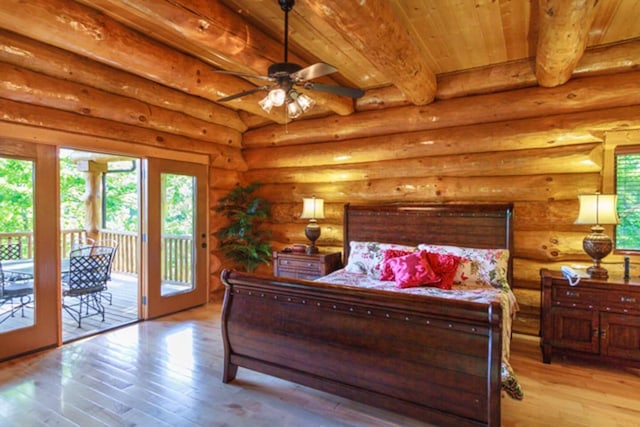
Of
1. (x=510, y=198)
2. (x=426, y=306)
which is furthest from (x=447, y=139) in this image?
(x=426, y=306)

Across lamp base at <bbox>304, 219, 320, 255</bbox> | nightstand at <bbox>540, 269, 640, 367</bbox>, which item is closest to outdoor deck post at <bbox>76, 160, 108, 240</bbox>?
lamp base at <bbox>304, 219, 320, 255</bbox>

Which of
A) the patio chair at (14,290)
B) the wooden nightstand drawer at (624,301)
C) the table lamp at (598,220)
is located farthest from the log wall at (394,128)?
the patio chair at (14,290)

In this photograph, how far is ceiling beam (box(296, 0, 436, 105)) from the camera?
86.0 inches

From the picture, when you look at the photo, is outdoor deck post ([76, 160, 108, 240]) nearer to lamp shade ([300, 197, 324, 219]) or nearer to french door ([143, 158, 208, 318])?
french door ([143, 158, 208, 318])

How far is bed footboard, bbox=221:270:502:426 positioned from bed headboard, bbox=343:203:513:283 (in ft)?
7.03

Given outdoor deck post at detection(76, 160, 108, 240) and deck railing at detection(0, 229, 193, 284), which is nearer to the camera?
deck railing at detection(0, 229, 193, 284)

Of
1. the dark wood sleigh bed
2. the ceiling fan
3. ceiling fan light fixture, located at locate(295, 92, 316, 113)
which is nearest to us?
the dark wood sleigh bed

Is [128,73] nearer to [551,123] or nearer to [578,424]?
[551,123]

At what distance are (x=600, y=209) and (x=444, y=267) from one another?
1475mm

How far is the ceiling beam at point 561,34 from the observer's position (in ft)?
7.24

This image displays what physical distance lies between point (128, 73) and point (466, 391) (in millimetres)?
4434

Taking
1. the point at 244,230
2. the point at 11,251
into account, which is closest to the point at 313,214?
the point at 244,230

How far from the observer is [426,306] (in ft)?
7.47

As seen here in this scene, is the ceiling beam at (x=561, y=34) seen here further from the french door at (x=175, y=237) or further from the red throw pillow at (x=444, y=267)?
the french door at (x=175, y=237)
